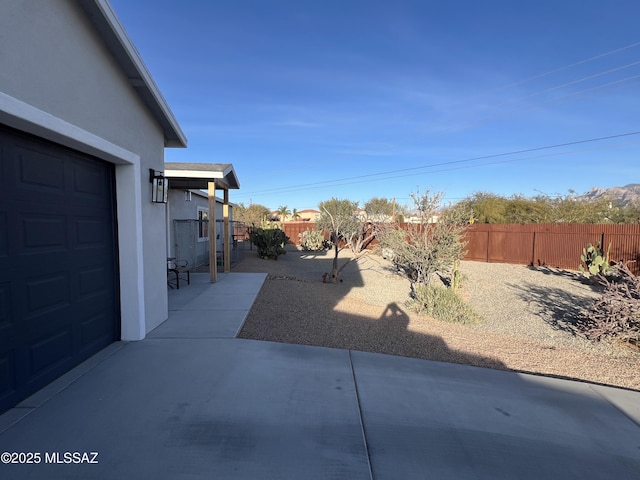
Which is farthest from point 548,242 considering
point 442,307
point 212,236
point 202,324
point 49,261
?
point 49,261

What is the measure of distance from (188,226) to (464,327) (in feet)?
33.6

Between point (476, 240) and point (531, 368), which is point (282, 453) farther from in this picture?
point (476, 240)

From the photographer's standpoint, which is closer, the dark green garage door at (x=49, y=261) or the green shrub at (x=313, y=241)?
the dark green garage door at (x=49, y=261)

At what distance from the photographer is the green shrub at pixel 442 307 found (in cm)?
761

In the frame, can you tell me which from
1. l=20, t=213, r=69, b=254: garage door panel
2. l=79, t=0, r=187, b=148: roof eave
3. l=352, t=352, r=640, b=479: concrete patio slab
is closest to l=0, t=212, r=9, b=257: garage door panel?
l=20, t=213, r=69, b=254: garage door panel

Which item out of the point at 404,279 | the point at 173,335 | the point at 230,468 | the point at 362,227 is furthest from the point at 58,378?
the point at 362,227

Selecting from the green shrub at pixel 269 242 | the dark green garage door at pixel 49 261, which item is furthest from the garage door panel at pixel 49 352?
the green shrub at pixel 269 242

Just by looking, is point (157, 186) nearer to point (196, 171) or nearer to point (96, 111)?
point (96, 111)

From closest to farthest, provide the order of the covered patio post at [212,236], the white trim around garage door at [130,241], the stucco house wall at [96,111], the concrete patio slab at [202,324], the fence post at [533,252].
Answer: the stucco house wall at [96,111] → the white trim around garage door at [130,241] → the concrete patio slab at [202,324] → the covered patio post at [212,236] → the fence post at [533,252]

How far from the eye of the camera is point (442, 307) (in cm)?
782

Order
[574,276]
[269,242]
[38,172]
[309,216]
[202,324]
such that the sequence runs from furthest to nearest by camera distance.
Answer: [309,216] → [269,242] → [574,276] → [202,324] → [38,172]

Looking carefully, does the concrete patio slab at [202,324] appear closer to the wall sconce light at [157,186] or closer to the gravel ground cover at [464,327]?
the gravel ground cover at [464,327]

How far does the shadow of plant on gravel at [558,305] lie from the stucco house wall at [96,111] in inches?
302

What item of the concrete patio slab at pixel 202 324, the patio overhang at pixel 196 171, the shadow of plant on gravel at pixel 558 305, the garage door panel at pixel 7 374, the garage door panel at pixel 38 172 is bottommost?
the shadow of plant on gravel at pixel 558 305
